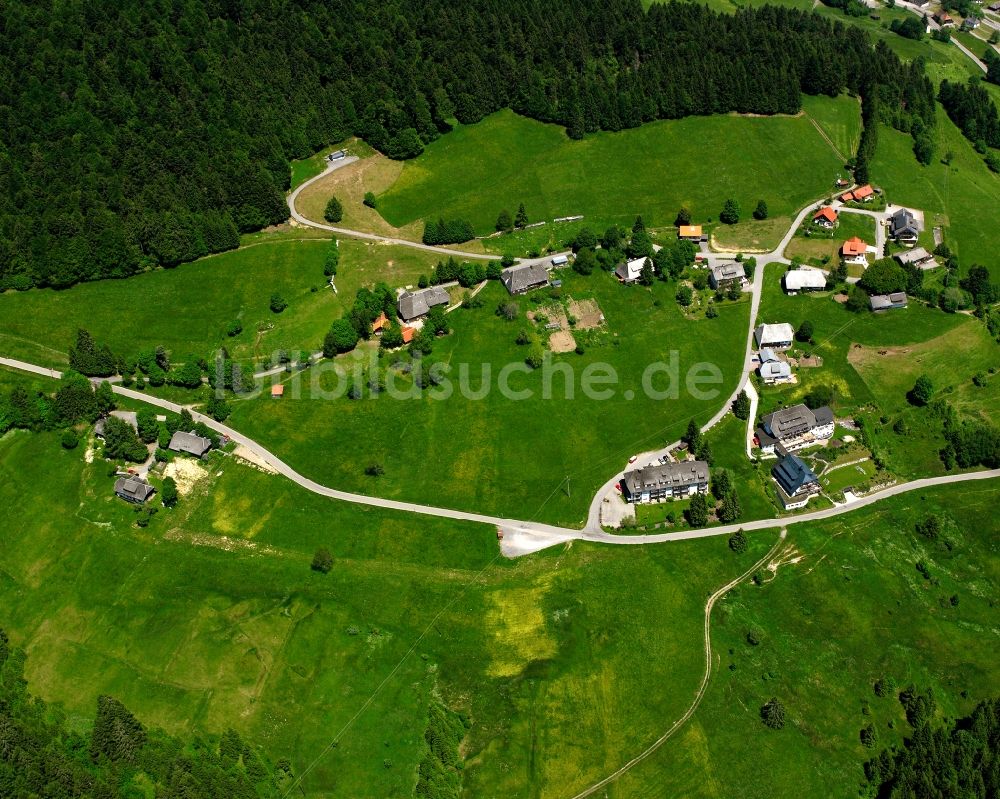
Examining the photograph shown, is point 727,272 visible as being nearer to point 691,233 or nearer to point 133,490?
point 691,233

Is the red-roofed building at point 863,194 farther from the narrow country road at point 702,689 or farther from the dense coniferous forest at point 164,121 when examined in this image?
the narrow country road at point 702,689

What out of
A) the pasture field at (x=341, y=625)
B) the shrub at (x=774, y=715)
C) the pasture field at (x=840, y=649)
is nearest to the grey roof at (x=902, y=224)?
the pasture field at (x=840, y=649)

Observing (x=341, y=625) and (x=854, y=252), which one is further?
(x=854, y=252)

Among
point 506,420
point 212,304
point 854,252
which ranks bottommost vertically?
point 506,420

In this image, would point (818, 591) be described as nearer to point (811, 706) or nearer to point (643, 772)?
point (811, 706)

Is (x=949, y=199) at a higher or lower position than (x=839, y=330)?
higher

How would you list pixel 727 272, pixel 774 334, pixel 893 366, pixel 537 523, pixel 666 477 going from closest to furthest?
pixel 537 523 < pixel 666 477 < pixel 893 366 < pixel 774 334 < pixel 727 272

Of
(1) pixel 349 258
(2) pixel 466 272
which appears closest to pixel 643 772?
(2) pixel 466 272

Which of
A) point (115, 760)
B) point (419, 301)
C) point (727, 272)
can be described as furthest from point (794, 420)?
point (115, 760)
